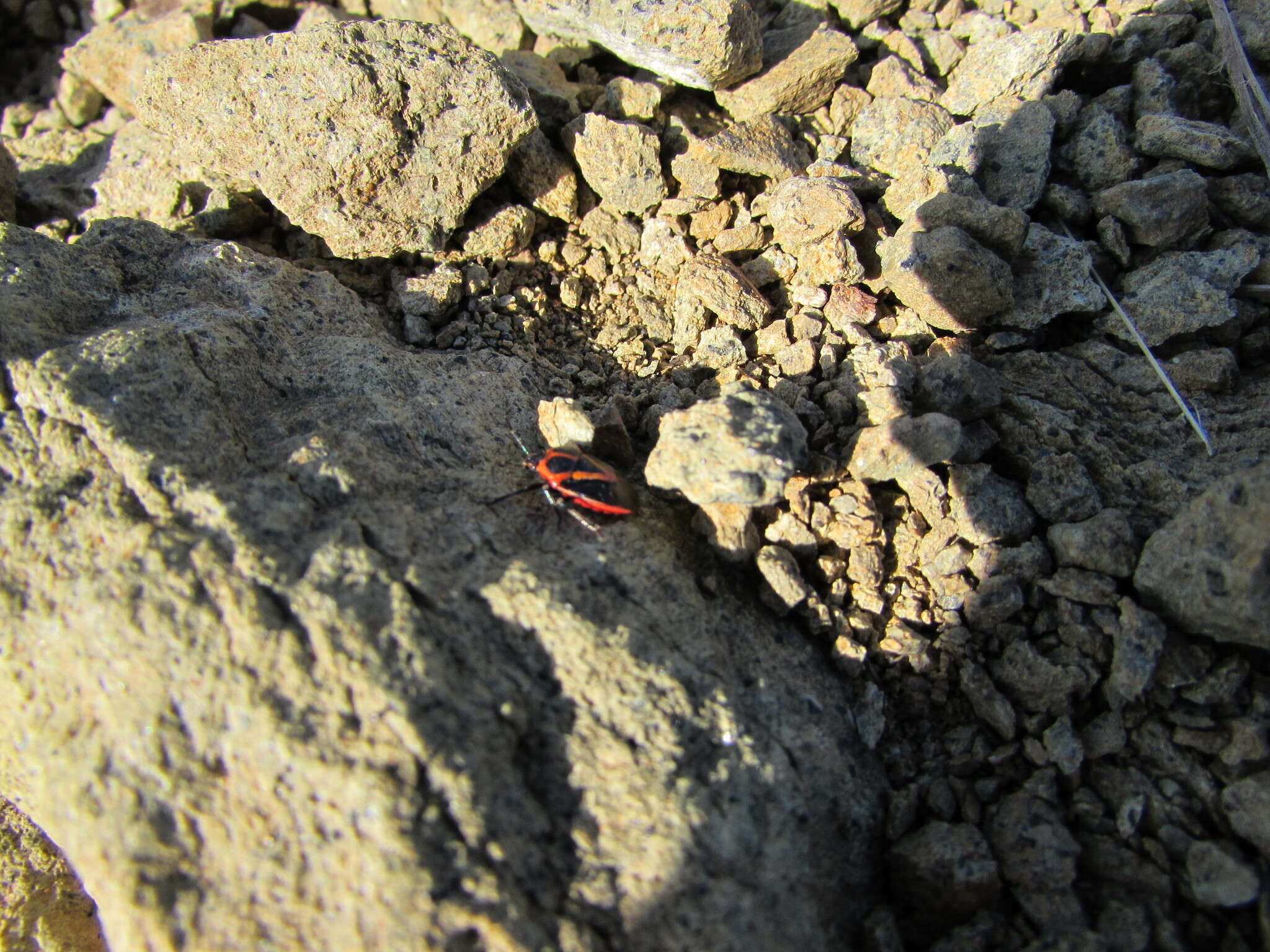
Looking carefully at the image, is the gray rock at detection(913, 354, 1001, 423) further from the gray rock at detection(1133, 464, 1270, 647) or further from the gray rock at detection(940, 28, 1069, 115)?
the gray rock at detection(940, 28, 1069, 115)

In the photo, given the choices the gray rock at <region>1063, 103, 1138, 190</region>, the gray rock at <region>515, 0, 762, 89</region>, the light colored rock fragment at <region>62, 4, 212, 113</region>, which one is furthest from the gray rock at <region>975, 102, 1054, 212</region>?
the light colored rock fragment at <region>62, 4, 212, 113</region>

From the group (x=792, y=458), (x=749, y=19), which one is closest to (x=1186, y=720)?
(x=792, y=458)

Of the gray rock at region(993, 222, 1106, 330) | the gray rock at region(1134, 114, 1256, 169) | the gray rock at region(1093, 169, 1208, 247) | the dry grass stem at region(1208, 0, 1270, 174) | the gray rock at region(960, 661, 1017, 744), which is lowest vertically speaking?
the gray rock at region(960, 661, 1017, 744)

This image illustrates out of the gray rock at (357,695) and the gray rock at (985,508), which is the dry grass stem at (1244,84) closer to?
the gray rock at (985,508)

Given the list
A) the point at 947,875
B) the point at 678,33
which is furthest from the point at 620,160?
the point at 947,875

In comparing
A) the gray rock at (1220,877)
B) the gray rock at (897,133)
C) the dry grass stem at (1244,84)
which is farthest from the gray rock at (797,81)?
the gray rock at (1220,877)
